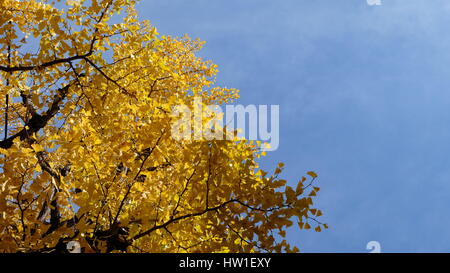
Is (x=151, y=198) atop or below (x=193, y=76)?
below

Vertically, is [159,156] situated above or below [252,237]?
above

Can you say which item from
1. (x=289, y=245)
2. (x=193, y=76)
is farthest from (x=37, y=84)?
(x=193, y=76)

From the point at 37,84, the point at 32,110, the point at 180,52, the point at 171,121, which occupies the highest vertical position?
the point at 180,52

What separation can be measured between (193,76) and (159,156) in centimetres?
785

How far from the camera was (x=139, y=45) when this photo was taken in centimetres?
509
